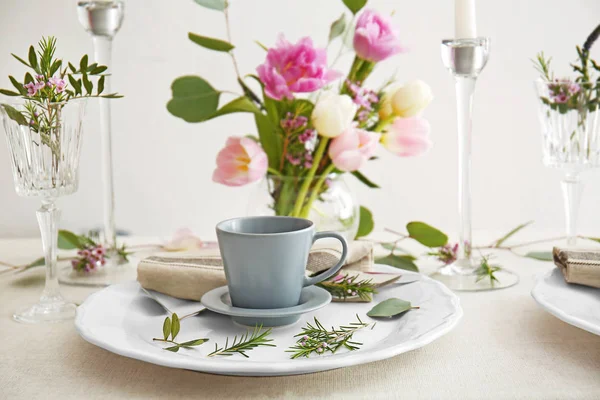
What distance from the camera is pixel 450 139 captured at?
5.67 ft

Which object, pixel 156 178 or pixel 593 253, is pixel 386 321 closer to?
pixel 593 253

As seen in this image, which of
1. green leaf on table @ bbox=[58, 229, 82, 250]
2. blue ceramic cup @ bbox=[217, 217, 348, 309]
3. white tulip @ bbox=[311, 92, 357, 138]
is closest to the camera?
blue ceramic cup @ bbox=[217, 217, 348, 309]

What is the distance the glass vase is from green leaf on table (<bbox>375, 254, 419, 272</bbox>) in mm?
85

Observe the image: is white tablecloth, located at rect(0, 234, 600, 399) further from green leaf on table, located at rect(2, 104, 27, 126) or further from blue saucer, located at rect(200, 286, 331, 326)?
green leaf on table, located at rect(2, 104, 27, 126)

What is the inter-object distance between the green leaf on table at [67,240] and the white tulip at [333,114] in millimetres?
430

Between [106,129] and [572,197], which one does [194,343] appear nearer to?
[106,129]

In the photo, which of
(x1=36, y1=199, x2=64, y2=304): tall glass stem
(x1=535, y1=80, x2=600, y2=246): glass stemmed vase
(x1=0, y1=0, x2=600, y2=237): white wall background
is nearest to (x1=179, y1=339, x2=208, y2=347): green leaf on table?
(x1=36, y1=199, x2=64, y2=304): tall glass stem

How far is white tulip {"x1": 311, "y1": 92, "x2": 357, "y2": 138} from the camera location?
0.82m

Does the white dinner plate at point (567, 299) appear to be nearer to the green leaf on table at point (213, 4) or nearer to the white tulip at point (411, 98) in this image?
the white tulip at point (411, 98)

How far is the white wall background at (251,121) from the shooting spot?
1.62 m

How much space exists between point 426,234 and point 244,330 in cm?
42

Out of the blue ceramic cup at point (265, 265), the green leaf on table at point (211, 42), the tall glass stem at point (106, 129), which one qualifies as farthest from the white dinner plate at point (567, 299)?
the tall glass stem at point (106, 129)

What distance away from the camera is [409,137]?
90 centimetres

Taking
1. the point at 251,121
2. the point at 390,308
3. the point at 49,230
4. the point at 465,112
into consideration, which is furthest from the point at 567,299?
the point at 251,121
